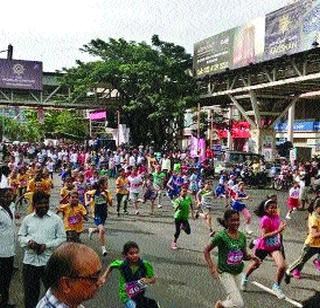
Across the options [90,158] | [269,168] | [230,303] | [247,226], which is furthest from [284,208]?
[90,158]

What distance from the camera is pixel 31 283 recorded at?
5.67m

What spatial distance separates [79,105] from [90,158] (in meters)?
12.4

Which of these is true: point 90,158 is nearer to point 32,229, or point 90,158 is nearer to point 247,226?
point 247,226

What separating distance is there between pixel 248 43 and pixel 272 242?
2660 cm

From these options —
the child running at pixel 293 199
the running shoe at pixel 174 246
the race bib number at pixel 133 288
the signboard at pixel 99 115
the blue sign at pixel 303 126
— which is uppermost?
the signboard at pixel 99 115

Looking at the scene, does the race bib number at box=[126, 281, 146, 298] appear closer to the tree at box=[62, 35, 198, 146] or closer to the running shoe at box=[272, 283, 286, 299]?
the running shoe at box=[272, 283, 286, 299]

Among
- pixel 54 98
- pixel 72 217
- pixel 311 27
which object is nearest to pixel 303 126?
pixel 311 27

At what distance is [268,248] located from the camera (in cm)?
802

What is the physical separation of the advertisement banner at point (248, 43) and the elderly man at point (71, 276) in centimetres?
3041

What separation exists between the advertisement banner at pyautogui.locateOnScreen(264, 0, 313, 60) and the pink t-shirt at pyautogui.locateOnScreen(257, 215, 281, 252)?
21.0 metres

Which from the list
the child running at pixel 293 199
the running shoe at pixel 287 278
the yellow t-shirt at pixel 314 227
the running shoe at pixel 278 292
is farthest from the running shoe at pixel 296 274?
the child running at pixel 293 199

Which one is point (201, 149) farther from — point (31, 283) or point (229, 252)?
point (31, 283)

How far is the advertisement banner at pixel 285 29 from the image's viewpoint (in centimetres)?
2760

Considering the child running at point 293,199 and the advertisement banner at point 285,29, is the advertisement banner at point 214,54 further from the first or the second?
the child running at point 293,199
